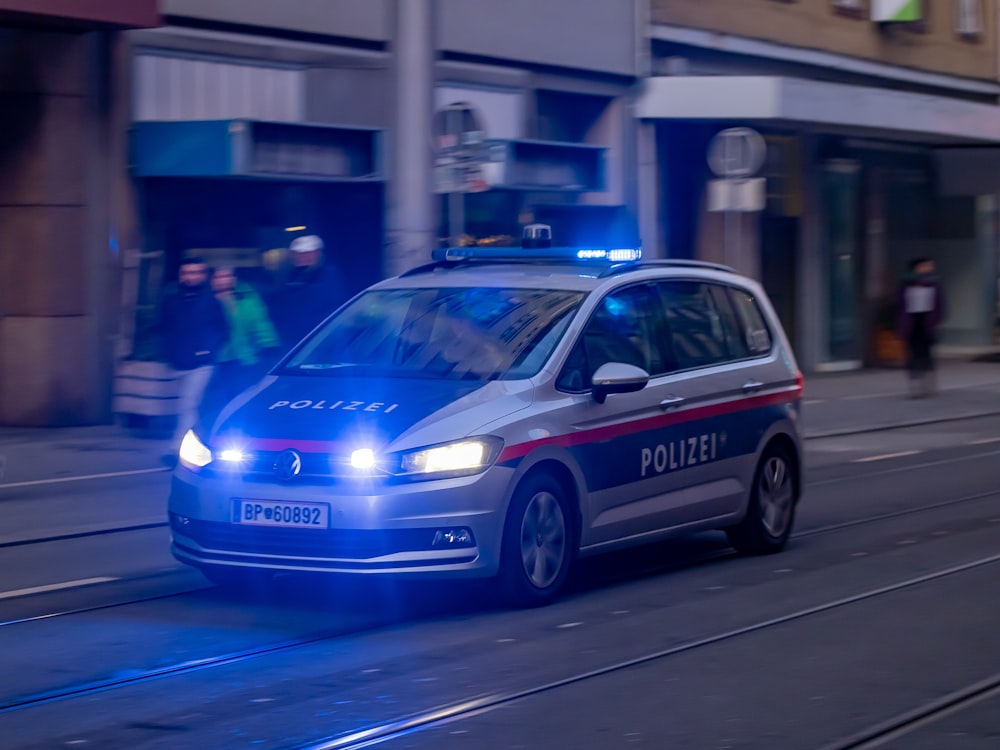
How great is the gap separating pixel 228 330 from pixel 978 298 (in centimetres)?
2392

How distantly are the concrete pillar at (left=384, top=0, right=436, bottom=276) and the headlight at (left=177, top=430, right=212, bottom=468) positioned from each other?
600 cm

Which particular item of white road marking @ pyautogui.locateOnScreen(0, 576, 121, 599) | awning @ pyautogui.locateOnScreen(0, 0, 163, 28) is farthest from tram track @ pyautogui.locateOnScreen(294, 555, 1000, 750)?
awning @ pyautogui.locateOnScreen(0, 0, 163, 28)

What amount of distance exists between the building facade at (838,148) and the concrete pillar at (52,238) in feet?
26.7

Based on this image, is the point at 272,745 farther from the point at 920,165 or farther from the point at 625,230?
the point at 920,165

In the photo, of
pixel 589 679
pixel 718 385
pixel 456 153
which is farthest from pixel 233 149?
pixel 589 679

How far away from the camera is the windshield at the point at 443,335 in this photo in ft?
28.3

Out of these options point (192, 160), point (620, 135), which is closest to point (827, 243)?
point (620, 135)

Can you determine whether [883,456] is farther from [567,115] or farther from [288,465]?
[288,465]

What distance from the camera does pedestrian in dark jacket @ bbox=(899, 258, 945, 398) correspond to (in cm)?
2388

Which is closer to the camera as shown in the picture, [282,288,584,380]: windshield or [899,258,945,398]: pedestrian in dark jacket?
[282,288,584,380]: windshield

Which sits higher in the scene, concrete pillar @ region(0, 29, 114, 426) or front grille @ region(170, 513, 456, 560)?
concrete pillar @ region(0, 29, 114, 426)

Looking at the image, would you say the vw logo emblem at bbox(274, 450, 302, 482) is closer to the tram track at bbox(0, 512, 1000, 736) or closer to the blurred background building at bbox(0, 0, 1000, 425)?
the tram track at bbox(0, 512, 1000, 736)

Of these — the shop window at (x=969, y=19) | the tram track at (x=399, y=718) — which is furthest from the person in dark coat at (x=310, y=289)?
the shop window at (x=969, y=19)

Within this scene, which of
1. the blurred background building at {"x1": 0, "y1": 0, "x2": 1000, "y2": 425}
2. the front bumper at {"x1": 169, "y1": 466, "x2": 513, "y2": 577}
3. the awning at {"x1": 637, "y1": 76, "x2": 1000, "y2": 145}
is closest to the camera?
the front bumper at {"x1": 169, "y1": 466, "x2": 513, "y2": 577}
